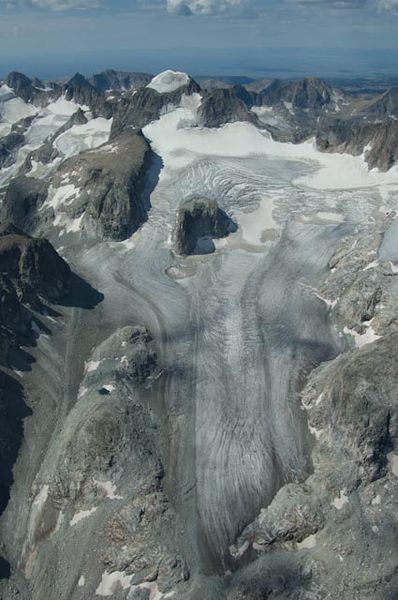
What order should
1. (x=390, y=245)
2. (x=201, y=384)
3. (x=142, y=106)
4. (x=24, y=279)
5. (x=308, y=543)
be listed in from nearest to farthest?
(x=308, y=543)
(x=201, y=384)
(x=24, y=279)
(x=390, y=245)
(x=142, y=106)

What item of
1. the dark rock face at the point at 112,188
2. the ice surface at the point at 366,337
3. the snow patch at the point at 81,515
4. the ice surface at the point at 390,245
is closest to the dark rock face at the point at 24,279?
the dark rock face at the point at 112,188

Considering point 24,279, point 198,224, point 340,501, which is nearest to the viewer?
point 340,501

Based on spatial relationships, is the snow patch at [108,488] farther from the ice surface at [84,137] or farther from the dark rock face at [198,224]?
the ice surface at [84,137]

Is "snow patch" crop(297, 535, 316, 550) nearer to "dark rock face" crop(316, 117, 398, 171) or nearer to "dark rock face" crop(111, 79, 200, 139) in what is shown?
"dark rock face" crop(316, 117, 398, 171)

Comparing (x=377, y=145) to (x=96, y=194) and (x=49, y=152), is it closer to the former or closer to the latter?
(x=96, y=194)

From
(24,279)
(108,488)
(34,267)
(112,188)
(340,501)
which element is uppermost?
(112,188)

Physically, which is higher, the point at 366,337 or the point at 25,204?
the point at 366,337

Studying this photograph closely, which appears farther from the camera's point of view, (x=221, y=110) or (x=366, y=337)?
(x=221, y=110)

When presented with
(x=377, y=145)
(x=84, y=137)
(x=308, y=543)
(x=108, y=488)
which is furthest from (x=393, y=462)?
(x=84, y=137)

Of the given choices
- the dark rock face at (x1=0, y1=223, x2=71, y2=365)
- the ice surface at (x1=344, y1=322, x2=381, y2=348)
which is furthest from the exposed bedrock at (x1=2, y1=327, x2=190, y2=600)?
the ice surface at (x1=344, y1=322, x2=381, y2=348)
